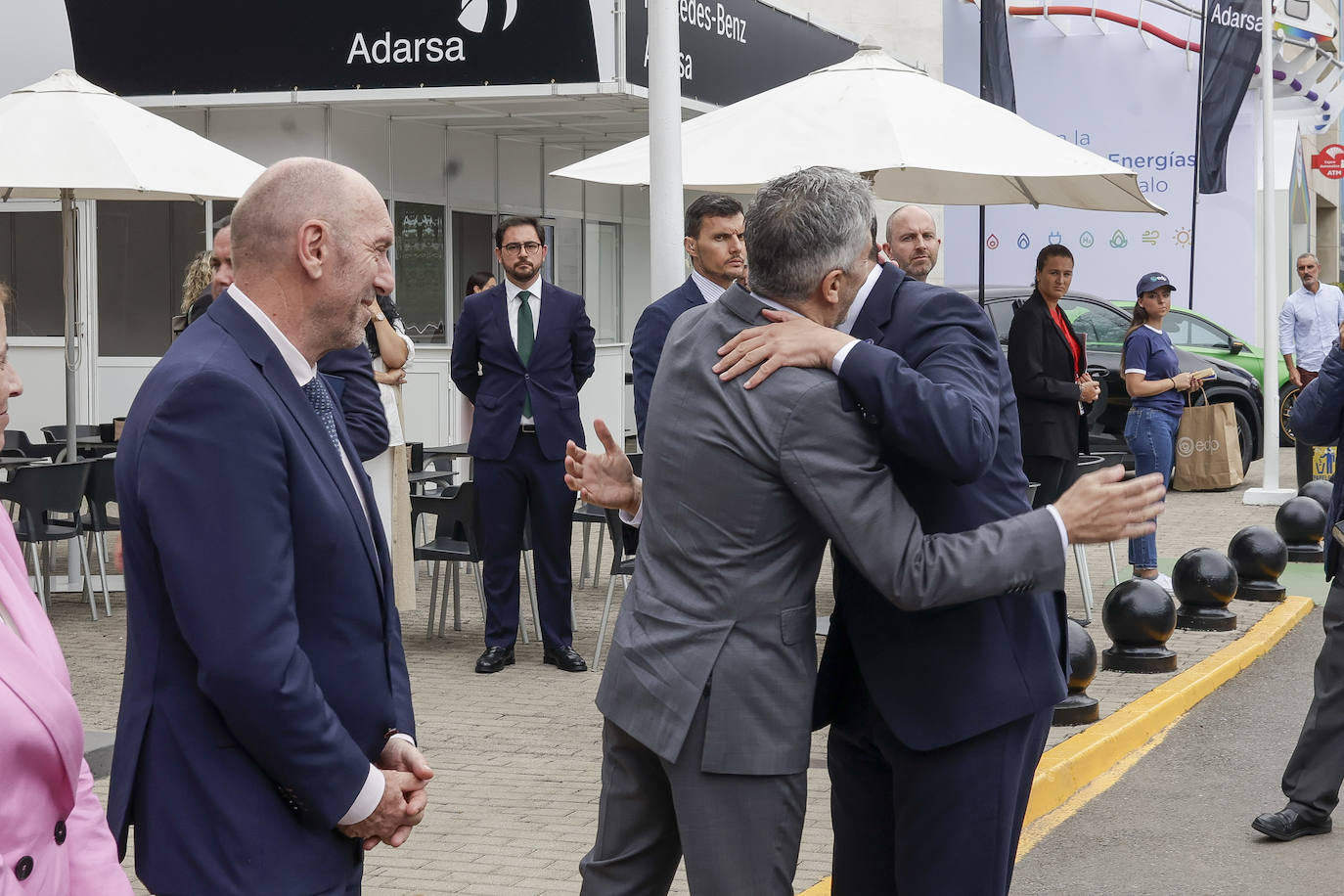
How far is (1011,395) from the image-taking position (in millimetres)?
3449

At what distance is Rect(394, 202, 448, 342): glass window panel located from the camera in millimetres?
16266

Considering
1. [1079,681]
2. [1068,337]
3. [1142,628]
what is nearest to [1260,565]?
[1068,337]

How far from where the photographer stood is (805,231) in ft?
9.88

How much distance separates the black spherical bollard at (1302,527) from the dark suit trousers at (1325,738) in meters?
7.05

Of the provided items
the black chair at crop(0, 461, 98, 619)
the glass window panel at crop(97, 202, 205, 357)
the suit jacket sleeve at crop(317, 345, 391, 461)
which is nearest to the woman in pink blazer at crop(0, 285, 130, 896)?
the suit jacket sleeve at crop(317, 345, 391, 461)

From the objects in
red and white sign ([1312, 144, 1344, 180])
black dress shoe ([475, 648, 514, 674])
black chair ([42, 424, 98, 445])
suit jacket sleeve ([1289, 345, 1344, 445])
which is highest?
red and white sign ([1312, 144, 1344, 180])

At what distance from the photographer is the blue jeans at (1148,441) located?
1064 centimetres

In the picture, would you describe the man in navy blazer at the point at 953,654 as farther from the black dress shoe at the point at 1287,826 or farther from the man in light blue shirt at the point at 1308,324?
the man in light blue shirt at the point at 1308,324

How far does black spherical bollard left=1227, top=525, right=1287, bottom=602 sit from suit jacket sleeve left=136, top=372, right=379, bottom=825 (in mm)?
9458

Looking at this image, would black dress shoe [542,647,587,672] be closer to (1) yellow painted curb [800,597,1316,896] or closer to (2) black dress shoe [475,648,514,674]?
(2) black dress shoe [475,648,514,674]

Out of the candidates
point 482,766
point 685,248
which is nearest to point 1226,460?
point 685,248

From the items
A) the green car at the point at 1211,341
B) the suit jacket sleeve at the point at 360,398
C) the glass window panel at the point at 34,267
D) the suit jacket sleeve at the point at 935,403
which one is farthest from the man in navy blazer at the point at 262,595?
the green car at the point at 1211,341

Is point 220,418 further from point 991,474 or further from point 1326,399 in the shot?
point 1326,399

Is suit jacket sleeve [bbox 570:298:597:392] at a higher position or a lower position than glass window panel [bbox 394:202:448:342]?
lower
